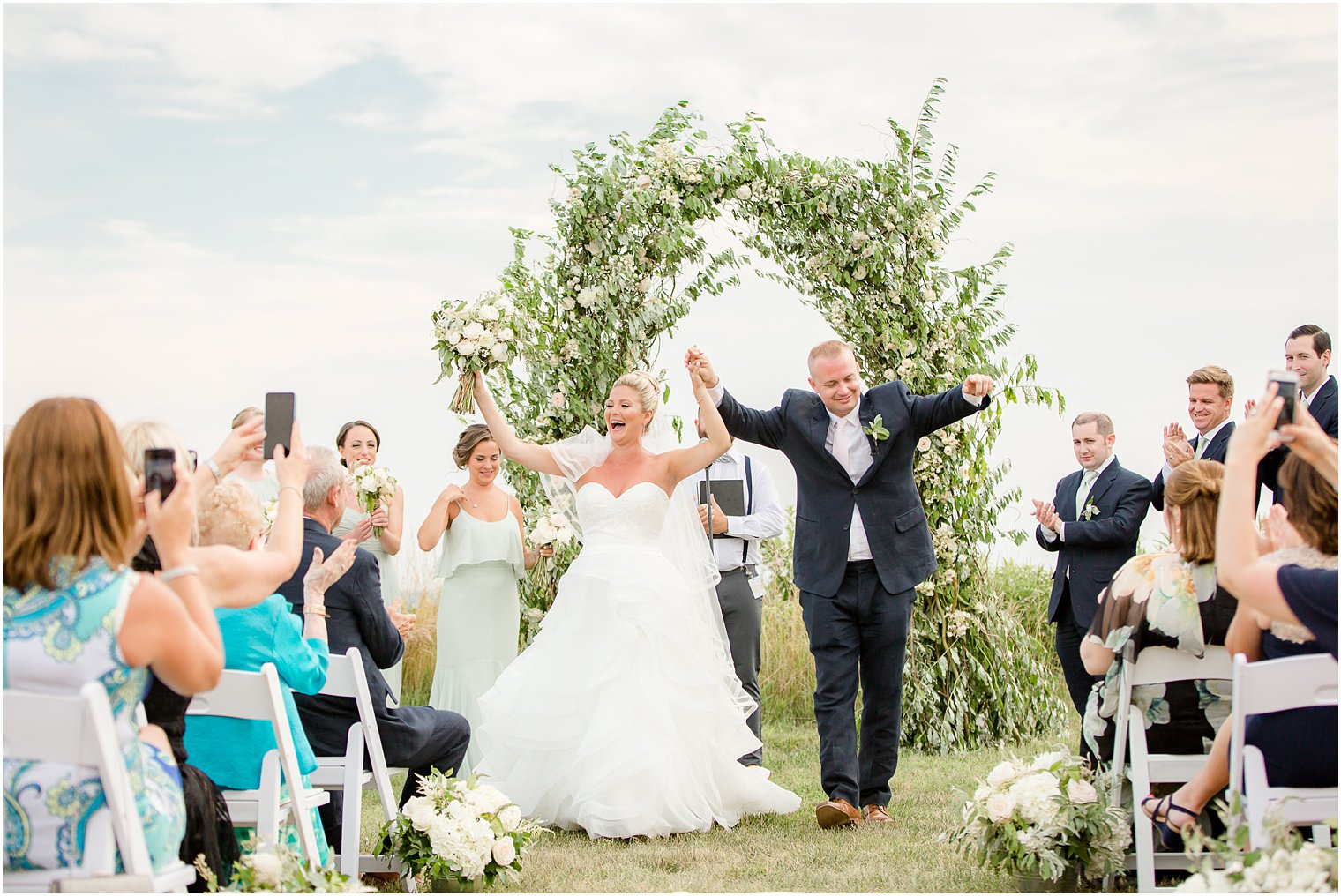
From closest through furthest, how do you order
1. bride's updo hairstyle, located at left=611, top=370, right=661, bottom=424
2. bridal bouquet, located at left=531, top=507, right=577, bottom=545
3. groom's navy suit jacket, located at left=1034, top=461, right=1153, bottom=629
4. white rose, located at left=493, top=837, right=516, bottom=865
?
white rose, located at left=493, top=837, right=516, bottom=865 < bride's updo hairstyle, located at left=611, top=370, right=661, bottom=424 < groom's navy suit jacket, located at left=1034, top=461, right=1153, bottom=629 < bridal bouquet, located at left=531, top=507, right=577, bottom=545

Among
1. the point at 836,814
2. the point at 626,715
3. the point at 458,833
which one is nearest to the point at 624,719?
the point at 626,715

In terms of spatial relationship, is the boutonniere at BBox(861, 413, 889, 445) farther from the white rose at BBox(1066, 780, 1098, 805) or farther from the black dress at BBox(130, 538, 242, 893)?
the black dress at BBox(130, 538, 242, 893)

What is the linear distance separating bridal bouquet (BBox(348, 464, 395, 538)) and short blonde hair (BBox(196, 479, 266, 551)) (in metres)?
2.58

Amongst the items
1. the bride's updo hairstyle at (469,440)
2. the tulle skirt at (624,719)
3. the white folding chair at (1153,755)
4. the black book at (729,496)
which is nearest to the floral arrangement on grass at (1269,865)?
the white folding chair at (1153,755)

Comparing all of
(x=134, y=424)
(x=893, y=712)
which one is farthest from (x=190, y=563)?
(x=893, y=712)

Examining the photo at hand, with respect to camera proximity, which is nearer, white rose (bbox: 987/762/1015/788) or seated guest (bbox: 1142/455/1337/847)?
seated guest (bbox: 1142/455/1337/847)

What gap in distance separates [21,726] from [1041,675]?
20.9 feet

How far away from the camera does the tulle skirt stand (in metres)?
5.18

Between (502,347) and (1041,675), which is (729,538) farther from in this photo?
(1041,675)

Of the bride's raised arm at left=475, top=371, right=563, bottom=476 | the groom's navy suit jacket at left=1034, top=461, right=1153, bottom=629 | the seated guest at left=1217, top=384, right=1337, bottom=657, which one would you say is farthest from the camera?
the groom's navy suit jacket at left=1034, top=461, right=1153, bottom=629

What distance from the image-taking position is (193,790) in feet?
10.8

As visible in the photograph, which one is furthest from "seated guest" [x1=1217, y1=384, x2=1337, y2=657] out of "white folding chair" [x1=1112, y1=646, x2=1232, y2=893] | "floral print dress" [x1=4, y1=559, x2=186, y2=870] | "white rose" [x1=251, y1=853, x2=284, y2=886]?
"floral print dress" [x1=4, y1=559, x2=186, y2=870]

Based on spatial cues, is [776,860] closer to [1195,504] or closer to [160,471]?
[1195,504]

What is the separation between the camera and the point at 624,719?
525cm
